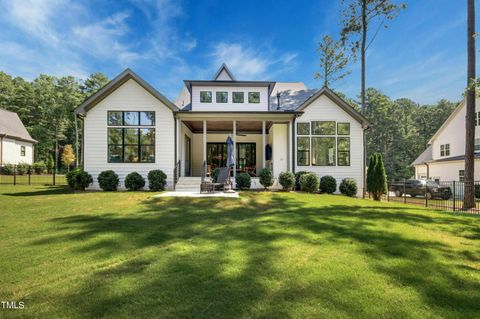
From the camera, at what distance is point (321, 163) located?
14.5 metres

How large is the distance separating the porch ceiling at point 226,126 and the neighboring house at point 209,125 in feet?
0.46

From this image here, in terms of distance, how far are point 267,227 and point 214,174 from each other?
8.07 meters

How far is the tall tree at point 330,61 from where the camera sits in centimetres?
2569

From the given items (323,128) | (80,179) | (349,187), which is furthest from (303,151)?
(80,179)

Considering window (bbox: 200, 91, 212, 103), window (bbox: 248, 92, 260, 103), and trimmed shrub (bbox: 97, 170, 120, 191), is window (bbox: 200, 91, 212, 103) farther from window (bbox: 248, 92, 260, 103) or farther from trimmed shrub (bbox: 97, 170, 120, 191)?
trimmed shrub (bbox: 97, 170, 120, 191)

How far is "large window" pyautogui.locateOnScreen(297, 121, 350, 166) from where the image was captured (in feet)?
47.8

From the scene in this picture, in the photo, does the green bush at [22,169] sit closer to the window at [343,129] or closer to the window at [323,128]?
the window at [323,128]

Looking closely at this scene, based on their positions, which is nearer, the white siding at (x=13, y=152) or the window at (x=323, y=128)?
the window at (x=323, y=128)

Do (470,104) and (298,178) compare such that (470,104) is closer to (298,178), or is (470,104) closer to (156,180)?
(298,178)

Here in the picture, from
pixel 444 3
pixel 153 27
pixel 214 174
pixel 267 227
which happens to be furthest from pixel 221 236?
pixel 444 3

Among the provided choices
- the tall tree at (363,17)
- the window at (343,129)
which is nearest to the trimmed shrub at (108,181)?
the window at (343,129)

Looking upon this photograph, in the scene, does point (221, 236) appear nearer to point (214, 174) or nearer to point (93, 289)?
point (93, 289)

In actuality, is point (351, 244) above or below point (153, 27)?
below

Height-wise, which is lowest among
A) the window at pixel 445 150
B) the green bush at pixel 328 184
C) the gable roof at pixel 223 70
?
the green bush at pixel 328 184
